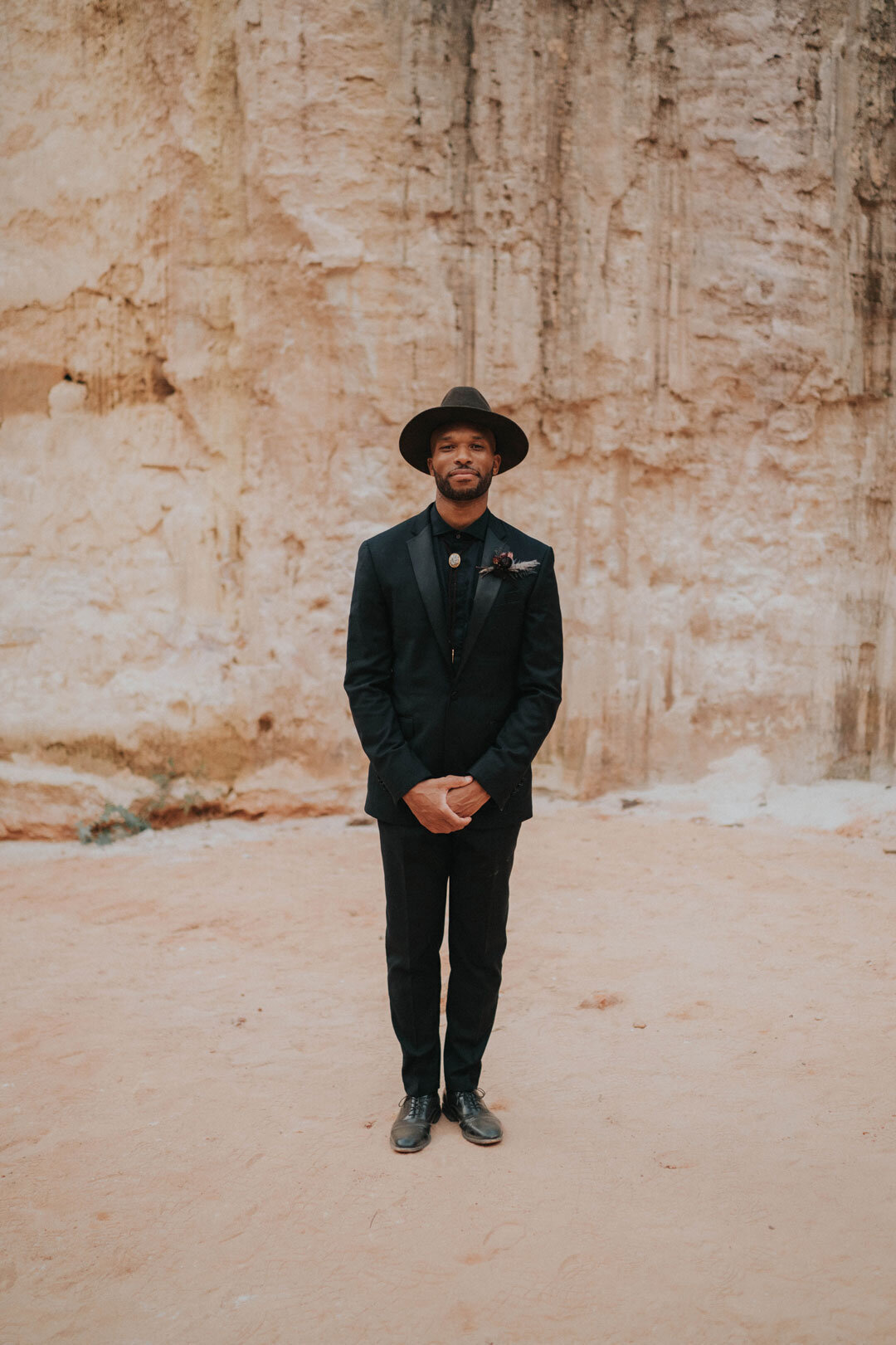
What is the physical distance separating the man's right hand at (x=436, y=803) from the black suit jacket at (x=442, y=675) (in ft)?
0.11

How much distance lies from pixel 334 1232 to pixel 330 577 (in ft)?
16.8

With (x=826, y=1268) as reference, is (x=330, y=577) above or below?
above

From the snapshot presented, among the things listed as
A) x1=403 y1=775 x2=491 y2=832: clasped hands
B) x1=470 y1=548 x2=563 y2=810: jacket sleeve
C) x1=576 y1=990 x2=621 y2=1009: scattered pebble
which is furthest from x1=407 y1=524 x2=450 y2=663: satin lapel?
Answer: x1=576 y1=990 x2=621 y2=1009: scattered pebble

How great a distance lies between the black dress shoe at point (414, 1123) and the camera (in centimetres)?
272

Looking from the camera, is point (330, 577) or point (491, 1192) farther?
point (330, 577)

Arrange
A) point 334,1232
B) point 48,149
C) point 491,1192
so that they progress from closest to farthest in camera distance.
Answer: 1. point 334,1232
2. point 491,1192
3. point 48,149

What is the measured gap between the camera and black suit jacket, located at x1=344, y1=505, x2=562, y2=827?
2.72 meters

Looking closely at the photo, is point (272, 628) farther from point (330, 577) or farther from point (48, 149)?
point (48, 149)

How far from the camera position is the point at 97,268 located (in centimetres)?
706

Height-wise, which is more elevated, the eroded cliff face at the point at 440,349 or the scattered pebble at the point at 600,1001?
the eroded cliff face at the point at 440,349

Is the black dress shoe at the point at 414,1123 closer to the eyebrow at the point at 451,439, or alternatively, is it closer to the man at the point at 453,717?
the man at the point at 453,717

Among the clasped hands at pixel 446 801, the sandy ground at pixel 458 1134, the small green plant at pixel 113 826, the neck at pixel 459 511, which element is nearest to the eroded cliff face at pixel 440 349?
the small green plant at pixel 113 826

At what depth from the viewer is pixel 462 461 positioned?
274 centimetres

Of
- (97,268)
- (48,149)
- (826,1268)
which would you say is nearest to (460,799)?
(826,1268)
